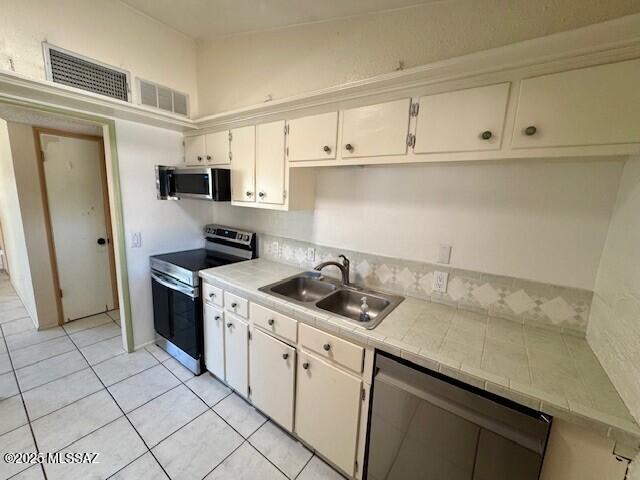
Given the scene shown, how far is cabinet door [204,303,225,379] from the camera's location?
2.04 m

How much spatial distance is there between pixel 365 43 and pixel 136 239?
2.50 meters

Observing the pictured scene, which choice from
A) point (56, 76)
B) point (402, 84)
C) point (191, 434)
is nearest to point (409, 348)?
point (402, 84)

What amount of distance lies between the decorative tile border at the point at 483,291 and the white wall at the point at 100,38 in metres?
2.21

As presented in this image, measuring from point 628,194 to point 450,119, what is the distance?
78 cm

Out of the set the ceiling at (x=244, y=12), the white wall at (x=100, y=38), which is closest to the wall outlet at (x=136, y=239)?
the white wall at (x=100, y=38)

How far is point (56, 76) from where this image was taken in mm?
1817

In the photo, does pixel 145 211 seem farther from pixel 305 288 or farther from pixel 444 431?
pixel 444 431

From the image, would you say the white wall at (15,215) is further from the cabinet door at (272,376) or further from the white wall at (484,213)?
the white wall at (484,213)

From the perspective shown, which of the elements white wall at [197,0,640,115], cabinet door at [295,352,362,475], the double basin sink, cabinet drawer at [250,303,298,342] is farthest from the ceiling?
cabinet door at [295,352,362,475]

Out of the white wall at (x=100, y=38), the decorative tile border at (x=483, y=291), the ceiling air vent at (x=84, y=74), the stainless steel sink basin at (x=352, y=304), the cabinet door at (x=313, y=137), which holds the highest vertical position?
the white wall at (x=100, y=38)

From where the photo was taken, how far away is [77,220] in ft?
10.0

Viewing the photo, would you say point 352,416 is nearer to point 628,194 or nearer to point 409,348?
point 409,348

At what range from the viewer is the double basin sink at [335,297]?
66.0 inches

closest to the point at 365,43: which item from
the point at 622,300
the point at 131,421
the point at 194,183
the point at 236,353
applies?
the point at 194,183
